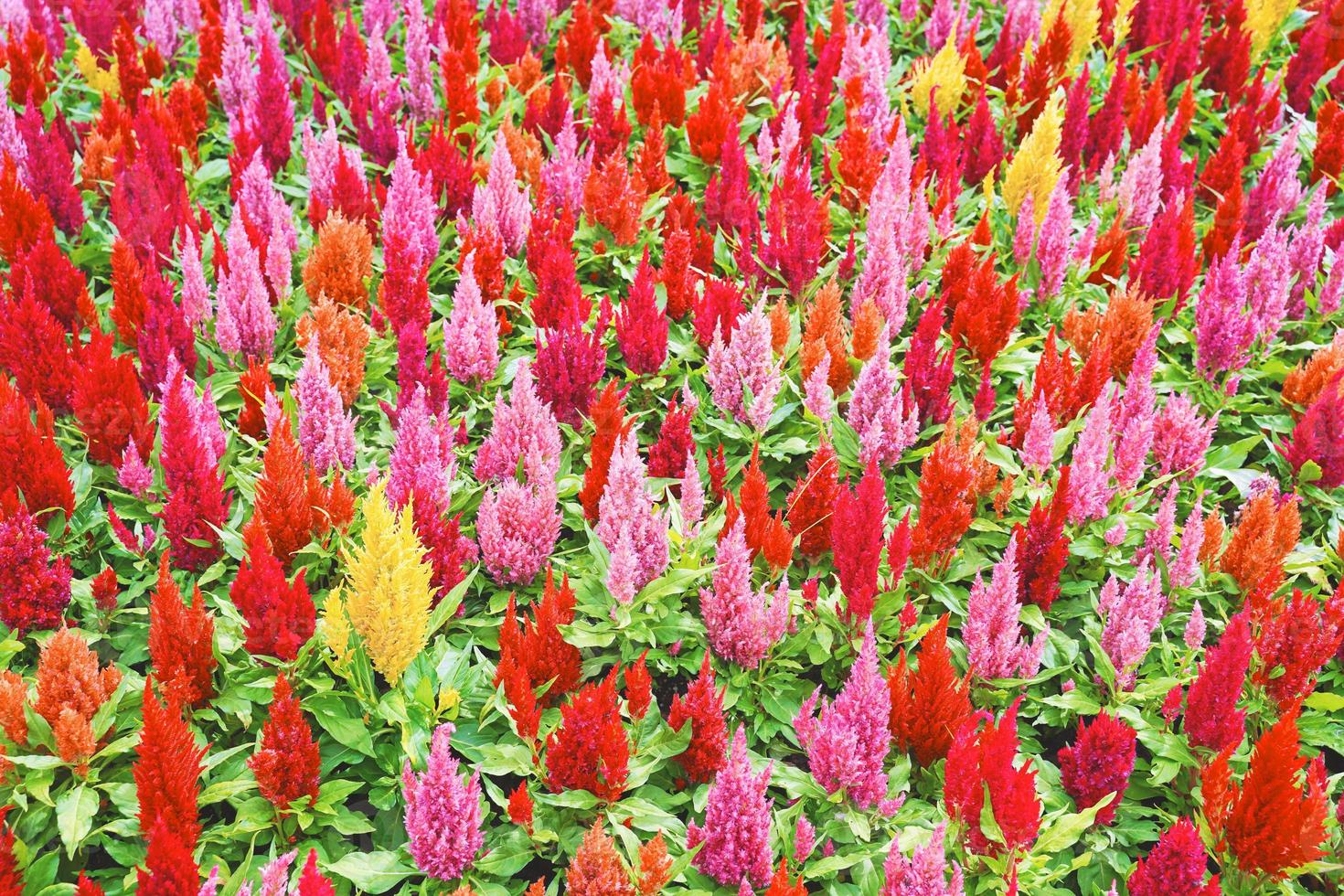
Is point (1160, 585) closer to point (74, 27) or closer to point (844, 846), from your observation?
point (844, 846)

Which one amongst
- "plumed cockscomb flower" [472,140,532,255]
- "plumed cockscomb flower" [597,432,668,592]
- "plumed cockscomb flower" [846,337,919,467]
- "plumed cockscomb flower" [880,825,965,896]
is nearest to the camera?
"plumed cockscomb flower" [880,825,965,896]

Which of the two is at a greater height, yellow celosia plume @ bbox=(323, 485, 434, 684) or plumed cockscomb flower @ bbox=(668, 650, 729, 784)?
A: yellow celosia plume @ bbox=(323, 485, 434, 684)

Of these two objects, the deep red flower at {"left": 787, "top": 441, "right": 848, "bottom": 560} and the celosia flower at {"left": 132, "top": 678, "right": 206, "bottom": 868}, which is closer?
the celosia flower at {"left": 132, "top": 678, "right": 206, "bottom": 868}

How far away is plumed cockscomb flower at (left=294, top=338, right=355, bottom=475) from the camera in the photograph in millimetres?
3648

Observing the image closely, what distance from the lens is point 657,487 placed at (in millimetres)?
3756

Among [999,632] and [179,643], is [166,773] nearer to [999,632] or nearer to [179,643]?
[179,643]

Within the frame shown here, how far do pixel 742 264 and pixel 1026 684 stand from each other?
2.13 meters

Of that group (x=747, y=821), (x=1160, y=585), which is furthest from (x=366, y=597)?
(x=1160, y=585)

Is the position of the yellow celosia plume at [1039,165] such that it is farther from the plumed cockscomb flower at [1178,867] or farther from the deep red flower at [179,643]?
the deep red flower at [179,643]

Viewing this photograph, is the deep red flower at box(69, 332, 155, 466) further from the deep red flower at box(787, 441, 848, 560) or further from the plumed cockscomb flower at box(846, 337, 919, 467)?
the plumed cockscomb flower at box(846, 337, 919, 467)

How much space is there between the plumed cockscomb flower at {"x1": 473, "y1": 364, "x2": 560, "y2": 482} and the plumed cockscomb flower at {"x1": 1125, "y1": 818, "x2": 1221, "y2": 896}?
78.4 inches

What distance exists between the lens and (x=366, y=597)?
2895mm

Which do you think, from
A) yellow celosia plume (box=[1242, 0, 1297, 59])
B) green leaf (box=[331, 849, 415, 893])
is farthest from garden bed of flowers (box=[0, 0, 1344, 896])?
yellow celosia plume (box=[1242, 0, 1297, 59])

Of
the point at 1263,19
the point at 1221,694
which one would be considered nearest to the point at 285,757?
the point at 1221,694
